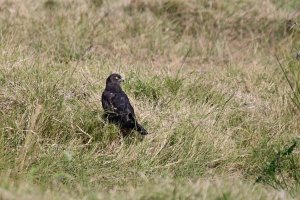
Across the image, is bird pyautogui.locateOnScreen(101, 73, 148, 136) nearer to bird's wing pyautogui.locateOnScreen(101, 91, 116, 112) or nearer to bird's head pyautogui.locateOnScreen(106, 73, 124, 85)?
bird's wing pyautogui.locateOnScreen(101, 91, 116, 112)

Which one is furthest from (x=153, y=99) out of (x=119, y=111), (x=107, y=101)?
(x=119, y=111)

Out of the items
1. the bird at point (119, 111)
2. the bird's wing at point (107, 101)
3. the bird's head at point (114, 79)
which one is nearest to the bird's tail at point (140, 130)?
the bird at point (119, 111)

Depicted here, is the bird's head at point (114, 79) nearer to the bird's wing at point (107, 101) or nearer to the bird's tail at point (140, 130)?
the bird's wing at point (107, 101)

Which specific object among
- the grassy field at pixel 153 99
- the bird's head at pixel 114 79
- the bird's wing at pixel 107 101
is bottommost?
the grassy field at pixel 153 99

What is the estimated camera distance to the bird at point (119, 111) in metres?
4.94

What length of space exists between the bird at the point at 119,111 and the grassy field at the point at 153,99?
3.1 inches

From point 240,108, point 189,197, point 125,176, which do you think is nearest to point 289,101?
point 240,108

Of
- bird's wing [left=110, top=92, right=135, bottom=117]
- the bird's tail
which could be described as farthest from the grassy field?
bird's wing [left=110, top=92, right=135, bottom=117]

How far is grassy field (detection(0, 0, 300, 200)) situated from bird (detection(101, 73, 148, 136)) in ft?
0.26

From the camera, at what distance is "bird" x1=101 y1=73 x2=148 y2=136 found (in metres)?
4.94

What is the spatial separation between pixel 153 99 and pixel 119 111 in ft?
3.09

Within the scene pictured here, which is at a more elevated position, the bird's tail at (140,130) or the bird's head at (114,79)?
the bird's head at (114,79)

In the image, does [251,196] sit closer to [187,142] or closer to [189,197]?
[189,197]

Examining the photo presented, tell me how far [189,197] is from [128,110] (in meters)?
1.50
